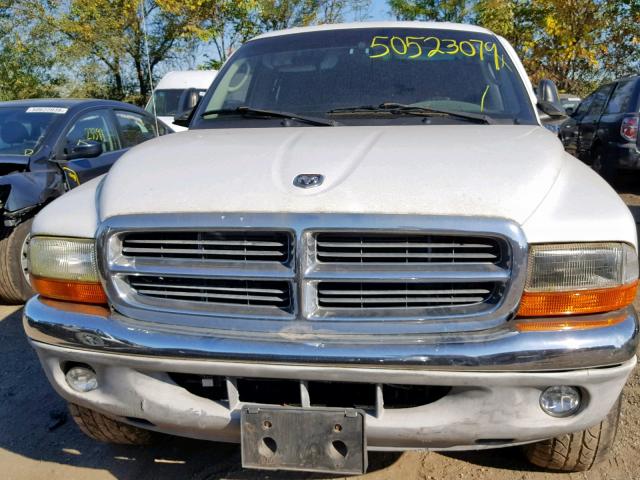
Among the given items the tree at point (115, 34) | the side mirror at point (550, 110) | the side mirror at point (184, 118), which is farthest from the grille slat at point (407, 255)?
the tree at point (115, 34)

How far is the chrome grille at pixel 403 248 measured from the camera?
207 cm

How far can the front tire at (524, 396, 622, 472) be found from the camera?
2434 mm

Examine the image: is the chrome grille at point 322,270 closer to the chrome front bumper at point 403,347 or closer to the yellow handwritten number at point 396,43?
the chrome front bumper at point 403,347

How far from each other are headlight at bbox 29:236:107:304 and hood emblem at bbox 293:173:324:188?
0.79m

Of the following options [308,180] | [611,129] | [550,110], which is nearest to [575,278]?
[308,180]

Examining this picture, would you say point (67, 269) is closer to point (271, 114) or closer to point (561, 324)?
point (271, 114)

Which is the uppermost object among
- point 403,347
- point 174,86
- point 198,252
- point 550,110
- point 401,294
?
point 550,110

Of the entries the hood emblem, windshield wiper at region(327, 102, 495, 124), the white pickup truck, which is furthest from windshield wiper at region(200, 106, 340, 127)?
the hood emblem

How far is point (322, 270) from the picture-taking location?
2.10m

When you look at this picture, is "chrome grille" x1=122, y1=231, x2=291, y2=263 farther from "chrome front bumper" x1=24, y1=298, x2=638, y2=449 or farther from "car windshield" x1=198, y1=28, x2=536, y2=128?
"car windshield" x1=198, y1=28, x2=536, y2=128

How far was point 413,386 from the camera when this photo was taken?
2.15m

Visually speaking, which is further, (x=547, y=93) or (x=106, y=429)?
(x=547, y=93)

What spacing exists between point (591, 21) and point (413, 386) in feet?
66.0

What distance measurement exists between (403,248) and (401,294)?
0.52 feet
